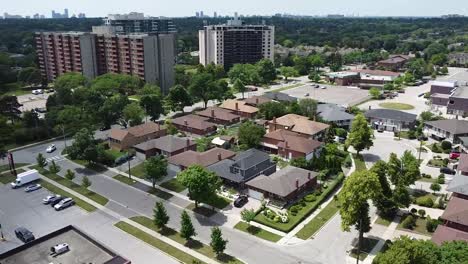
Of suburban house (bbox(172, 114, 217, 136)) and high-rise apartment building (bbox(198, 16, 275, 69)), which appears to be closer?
suburban house (bbox(172, 114, 217, 136))

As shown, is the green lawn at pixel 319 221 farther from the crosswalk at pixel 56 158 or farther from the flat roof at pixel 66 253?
the crosswalk at pixel 56 158

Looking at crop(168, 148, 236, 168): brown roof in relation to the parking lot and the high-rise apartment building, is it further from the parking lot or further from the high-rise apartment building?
the high-rise apartment building

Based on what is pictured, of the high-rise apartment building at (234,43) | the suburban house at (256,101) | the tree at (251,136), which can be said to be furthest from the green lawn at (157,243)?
the high-rise apartment building at (234,43)

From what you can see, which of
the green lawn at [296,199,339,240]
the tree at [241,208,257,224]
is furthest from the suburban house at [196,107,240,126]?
the tree at [241,208,257,224]

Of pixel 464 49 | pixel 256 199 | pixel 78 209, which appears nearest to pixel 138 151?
pixel 78 209

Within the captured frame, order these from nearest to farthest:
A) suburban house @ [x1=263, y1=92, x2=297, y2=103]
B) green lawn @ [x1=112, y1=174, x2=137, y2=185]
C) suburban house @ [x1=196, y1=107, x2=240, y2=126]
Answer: green lawn @ [x1=112, y1=174, x2=137, y2=185]
suburban house @ [x1=196, y1=107, x2=240, y2=126]
suburban house @ [x1=263, y1=92, x2=297, y2=103]

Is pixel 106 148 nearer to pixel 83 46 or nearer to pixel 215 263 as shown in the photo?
pixel 215 263
